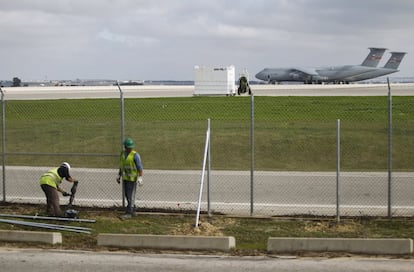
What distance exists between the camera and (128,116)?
28219mm

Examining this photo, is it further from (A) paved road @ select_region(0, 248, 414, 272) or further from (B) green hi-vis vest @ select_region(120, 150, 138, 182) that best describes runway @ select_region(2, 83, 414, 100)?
(A) paved road @ select_region(0, 248, 414, 272)

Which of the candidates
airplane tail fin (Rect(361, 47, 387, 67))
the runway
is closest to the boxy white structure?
the runway

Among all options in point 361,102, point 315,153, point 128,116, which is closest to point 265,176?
point 315,153

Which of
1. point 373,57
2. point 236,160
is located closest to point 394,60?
point 373,57

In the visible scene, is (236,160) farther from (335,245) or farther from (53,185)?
(335,245)

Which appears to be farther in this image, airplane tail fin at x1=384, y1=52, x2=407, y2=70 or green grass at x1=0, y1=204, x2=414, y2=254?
airplane tail fin at x1=384, y1=52, x2=407, y2=70

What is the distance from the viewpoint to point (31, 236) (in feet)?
35.4

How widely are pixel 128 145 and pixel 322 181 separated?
5.81m

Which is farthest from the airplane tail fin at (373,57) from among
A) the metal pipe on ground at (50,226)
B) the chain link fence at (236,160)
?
the metal pipe on ground at (50,226)

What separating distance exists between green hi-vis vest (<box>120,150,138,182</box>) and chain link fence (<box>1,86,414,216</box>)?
0.85 m

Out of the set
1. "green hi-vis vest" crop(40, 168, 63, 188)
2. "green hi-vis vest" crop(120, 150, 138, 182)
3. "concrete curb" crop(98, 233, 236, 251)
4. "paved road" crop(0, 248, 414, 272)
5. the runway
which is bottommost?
"paved road" crop(0, 248, 414, 272)

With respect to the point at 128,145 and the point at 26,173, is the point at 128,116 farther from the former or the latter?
the point at 128,145

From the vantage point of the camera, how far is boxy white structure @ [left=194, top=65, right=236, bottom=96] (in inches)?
1684

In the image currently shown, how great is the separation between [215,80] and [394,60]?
59173 mm
